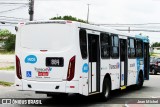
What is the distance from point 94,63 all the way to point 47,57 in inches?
77.1

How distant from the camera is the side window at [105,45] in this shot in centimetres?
1521

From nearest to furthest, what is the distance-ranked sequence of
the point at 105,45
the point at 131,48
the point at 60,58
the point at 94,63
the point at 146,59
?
the point at 60,58 → the point at 94,63 → the point at 105,45 → the point at 131,48 → the point at 146,59

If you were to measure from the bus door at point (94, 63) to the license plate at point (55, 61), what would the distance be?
1274 mm

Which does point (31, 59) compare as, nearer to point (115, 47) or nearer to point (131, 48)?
point (115, 47)

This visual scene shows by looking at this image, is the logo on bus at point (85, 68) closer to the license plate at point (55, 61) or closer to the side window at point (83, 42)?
the side window at point (83, 42)

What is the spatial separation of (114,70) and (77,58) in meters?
3.86

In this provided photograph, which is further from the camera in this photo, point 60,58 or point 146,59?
point 146,59

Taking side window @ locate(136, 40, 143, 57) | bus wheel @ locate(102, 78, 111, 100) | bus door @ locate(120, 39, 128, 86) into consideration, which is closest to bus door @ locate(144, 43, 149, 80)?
side window @ locate(136, 40, 143, 57)

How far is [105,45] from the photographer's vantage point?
→ 50.9 feet

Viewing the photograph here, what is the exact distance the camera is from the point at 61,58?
13.2 m

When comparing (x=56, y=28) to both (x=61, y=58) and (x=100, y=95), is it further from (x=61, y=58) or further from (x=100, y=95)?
(x=100, y=95)

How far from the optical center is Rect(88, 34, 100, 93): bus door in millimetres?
14039

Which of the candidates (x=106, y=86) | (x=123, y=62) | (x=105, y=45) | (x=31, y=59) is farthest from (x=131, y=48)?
(x=31, y=59)

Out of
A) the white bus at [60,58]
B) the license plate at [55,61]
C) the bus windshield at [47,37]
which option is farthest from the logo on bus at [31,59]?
the license plate at [55,61]
